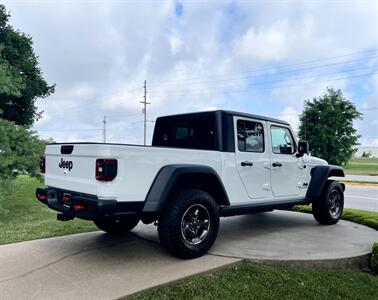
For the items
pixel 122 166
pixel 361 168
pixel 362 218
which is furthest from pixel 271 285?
pixel 361 168

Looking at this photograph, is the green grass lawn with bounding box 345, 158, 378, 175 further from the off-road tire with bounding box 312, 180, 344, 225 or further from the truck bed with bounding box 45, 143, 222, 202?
the truck bed with bounding box 45, 143, 222, 202

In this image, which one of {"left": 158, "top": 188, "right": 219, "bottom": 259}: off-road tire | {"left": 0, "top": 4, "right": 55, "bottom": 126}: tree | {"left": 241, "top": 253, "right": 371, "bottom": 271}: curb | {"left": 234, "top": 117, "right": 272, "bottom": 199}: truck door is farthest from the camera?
{"left": 0, "top": 4, "right": 55, "bottom": 126}: tree

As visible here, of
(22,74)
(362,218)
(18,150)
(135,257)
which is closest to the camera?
(135,257)

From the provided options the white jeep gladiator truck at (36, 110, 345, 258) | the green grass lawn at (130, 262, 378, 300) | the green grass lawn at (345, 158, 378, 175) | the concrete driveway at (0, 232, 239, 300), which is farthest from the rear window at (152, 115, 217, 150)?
the green grass lawn at (345, 158, 378, 175)

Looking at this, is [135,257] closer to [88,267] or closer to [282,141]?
[88,267]

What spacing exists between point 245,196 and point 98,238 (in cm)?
232

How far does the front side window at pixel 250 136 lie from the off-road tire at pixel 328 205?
1.92 meters

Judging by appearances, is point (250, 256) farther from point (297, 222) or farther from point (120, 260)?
point (297, 222)

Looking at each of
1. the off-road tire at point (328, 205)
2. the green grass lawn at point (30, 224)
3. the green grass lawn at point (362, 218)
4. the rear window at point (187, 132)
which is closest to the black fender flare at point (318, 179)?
the off-road tire at point (328, 205)

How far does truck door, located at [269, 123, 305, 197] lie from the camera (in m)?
5.86

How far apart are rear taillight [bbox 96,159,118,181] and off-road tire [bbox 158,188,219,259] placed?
0.81 meters

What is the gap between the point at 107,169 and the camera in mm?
3844

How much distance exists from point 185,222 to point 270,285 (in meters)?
1.20

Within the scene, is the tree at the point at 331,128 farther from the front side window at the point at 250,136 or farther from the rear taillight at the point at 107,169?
the rear taillight at the point at 107,169
